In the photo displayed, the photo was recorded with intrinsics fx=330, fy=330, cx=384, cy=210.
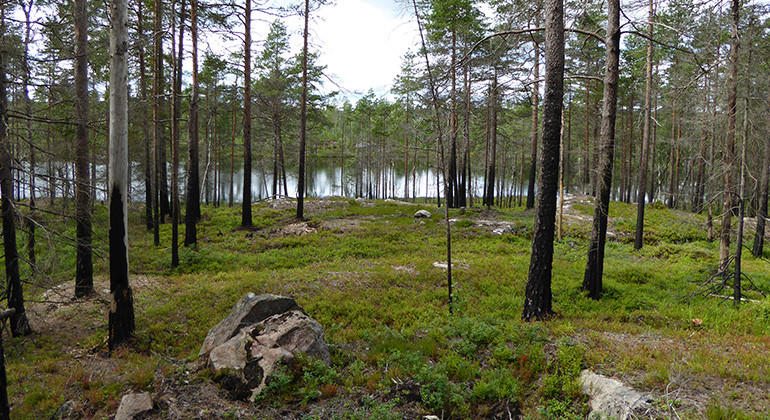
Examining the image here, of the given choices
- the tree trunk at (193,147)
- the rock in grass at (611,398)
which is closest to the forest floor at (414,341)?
the rock in grass at (611,398)

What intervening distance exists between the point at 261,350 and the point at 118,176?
419cm

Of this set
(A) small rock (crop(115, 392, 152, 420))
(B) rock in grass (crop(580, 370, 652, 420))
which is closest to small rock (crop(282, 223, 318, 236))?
(A) small rock (crop(115, 392, 152, 420))

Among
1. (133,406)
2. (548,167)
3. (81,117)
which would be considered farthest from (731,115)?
(81,117)

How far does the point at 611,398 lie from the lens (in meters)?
4.09

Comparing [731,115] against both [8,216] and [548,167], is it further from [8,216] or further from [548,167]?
[8,216]

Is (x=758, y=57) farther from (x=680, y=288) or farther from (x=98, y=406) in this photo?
(x=98, y=406)

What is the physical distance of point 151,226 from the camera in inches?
702

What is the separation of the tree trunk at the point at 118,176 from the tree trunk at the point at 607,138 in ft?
33.7

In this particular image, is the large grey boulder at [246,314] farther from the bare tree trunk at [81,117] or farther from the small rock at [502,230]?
the small rock at [502,230]

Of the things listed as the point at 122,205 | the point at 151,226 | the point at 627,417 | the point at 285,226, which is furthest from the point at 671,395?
the point at 151,226

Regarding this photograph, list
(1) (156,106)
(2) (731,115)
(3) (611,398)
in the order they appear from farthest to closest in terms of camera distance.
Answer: (1) (156,106) < (2) (731,115) < (3) (611,398)

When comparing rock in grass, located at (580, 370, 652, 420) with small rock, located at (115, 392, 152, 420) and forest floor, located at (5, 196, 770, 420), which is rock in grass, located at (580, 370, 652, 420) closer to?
forest floor, located at (5, 196, 770, 420)

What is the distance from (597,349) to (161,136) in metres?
24.0

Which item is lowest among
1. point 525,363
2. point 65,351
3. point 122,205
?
point 65,351
